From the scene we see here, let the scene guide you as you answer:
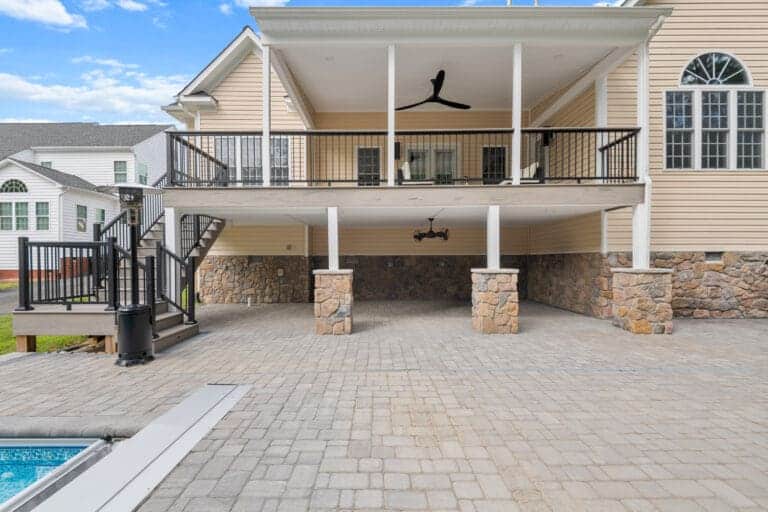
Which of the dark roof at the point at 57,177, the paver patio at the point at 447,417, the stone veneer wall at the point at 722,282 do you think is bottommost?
the paver patio at the point at 447,417

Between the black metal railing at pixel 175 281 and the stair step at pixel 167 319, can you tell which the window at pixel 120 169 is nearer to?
the black metal railing at pixel 175 281

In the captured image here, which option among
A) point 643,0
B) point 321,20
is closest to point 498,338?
point 321,20

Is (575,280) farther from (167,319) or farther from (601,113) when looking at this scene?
(167,319)

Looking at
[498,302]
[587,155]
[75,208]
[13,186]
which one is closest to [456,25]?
[587,155]

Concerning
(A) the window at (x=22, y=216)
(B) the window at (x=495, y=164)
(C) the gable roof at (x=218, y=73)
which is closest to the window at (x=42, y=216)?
(A) the window at (x=22, y=216)

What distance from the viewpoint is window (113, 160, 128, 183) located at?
22.2 m

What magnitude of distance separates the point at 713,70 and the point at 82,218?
87.0 feet

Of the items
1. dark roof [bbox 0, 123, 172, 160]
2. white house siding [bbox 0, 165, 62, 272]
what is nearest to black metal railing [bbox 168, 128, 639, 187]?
white house siding [bbox 0, 165, 62, 272]

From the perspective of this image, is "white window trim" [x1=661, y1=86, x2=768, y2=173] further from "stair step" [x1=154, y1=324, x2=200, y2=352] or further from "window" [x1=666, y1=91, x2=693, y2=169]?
"stair step" [x1=154, y1=324, x2=200, y2=352]

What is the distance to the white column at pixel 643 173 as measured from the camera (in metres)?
6.81

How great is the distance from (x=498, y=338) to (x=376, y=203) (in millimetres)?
3306

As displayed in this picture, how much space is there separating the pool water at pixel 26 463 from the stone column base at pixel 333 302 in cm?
394

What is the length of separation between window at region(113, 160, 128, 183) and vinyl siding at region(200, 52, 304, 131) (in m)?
15.2

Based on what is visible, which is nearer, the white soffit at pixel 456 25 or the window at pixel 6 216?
the white soffit at pixel 456 25
